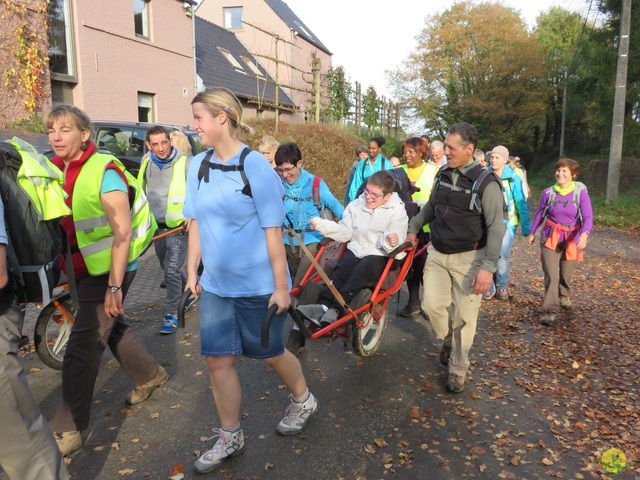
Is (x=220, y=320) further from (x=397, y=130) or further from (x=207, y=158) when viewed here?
(x=397, y=130)

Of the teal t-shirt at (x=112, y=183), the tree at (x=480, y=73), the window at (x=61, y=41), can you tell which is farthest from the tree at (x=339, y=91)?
the teal t-shirt at (x=112, y=183)

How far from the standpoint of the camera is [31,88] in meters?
14.6

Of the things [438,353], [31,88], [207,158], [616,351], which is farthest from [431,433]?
[31,88]

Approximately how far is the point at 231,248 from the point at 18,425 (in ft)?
4.27

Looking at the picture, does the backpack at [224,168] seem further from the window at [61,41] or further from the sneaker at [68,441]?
the window at [61,41]

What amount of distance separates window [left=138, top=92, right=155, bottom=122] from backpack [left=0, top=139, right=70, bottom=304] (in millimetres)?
17362

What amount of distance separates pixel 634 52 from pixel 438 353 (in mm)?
20342

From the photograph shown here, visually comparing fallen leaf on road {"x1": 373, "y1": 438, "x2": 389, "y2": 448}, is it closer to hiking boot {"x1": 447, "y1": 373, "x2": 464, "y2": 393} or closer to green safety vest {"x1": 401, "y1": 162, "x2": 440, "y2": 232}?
hiking boot {"x1": 447, "y1": 373, "x2": 464, "y2": 393}

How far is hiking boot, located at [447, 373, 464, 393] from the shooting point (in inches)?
174

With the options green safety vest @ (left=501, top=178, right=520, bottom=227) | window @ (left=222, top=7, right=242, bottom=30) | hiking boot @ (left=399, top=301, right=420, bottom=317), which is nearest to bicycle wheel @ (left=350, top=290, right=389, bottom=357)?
hiking boot @ (left=399, top=301, right=420, bottom=317)

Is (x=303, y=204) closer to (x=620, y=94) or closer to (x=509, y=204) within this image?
(x=509, y=204)

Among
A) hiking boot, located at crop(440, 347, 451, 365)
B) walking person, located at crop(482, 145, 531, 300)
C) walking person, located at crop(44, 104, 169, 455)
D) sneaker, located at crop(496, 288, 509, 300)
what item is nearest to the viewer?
walking person, located at crop(44, 104, 169, 455)

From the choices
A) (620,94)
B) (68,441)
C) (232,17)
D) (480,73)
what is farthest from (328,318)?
(480,73)

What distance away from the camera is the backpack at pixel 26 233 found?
2.40 meters
